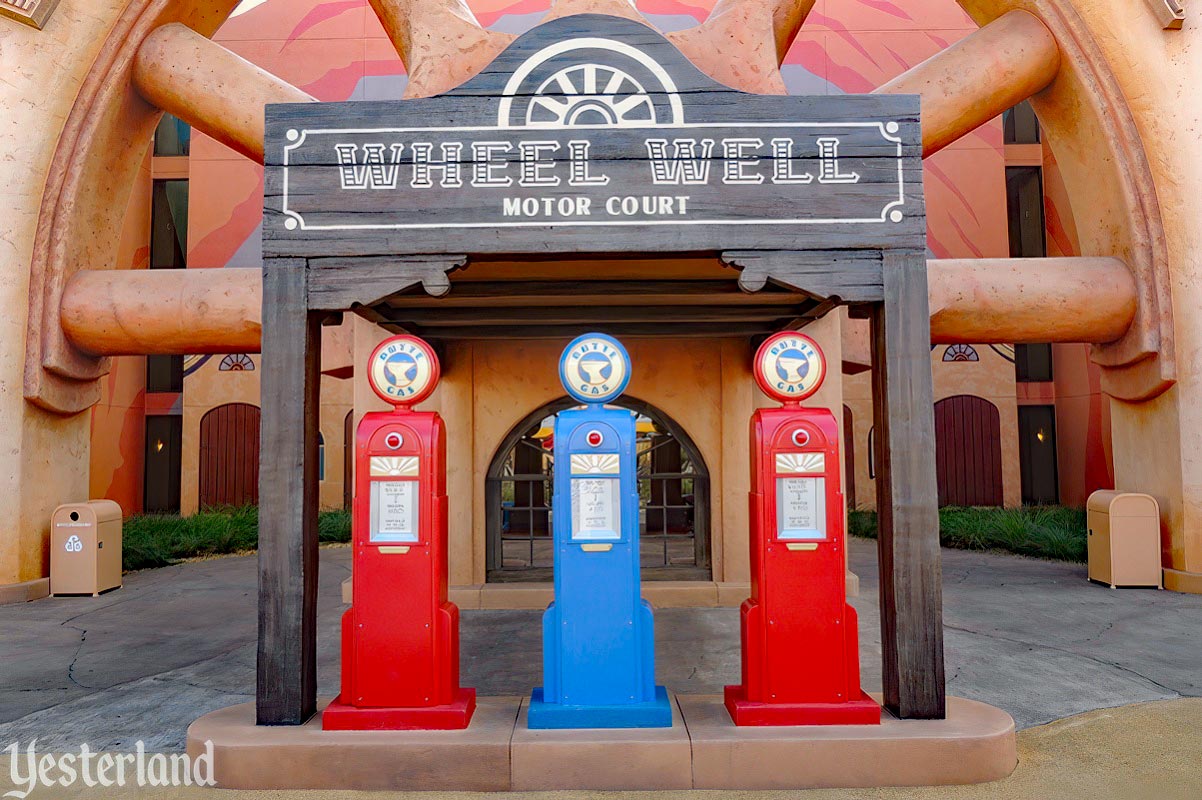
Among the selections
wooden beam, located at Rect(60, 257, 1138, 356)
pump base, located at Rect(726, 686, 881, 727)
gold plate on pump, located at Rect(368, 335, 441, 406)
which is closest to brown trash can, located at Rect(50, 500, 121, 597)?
wooden beam, located at Rect(60, 257, 1138, 356)

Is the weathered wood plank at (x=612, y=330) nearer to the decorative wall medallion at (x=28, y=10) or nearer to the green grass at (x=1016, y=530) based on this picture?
the decorative wall medallion at (x=28, y=10)

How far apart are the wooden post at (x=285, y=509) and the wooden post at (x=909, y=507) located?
123 inches

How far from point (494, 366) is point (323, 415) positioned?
8907 millimetres

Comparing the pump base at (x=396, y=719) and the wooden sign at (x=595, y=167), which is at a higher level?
the wooden sign at (x=595, y=167)

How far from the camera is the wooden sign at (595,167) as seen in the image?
418 cm

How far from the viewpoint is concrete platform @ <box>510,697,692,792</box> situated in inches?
146

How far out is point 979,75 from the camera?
8758mm

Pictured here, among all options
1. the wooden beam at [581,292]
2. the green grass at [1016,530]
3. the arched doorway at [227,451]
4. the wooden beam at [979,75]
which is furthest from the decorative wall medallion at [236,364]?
the wooden beam at [979,75]

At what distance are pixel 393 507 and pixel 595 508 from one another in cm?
106

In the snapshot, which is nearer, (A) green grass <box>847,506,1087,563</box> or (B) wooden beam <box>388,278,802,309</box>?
(B) wooden beam <box>388,278,802,309</box>

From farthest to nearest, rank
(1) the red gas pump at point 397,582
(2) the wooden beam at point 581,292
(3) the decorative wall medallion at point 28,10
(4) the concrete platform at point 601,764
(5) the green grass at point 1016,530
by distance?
1. (5) the green grass at point 1016,530
2. (3) the decorative wall medallion at point 28,10
3. (2) the wooden beam at point 581,292
4. (1) the red gas pump at point 397,582
5. (4) the concrete platform at point 601,764

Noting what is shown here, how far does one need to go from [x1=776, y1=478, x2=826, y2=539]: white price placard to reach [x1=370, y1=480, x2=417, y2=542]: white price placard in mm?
1921

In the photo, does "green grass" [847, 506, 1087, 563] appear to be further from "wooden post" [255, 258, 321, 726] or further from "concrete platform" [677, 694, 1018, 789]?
"wooden post" [255, 258, 321, 726]

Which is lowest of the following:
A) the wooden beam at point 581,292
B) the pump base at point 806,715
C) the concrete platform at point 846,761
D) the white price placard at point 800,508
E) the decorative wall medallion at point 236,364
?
the concrete platform at point 846,761
